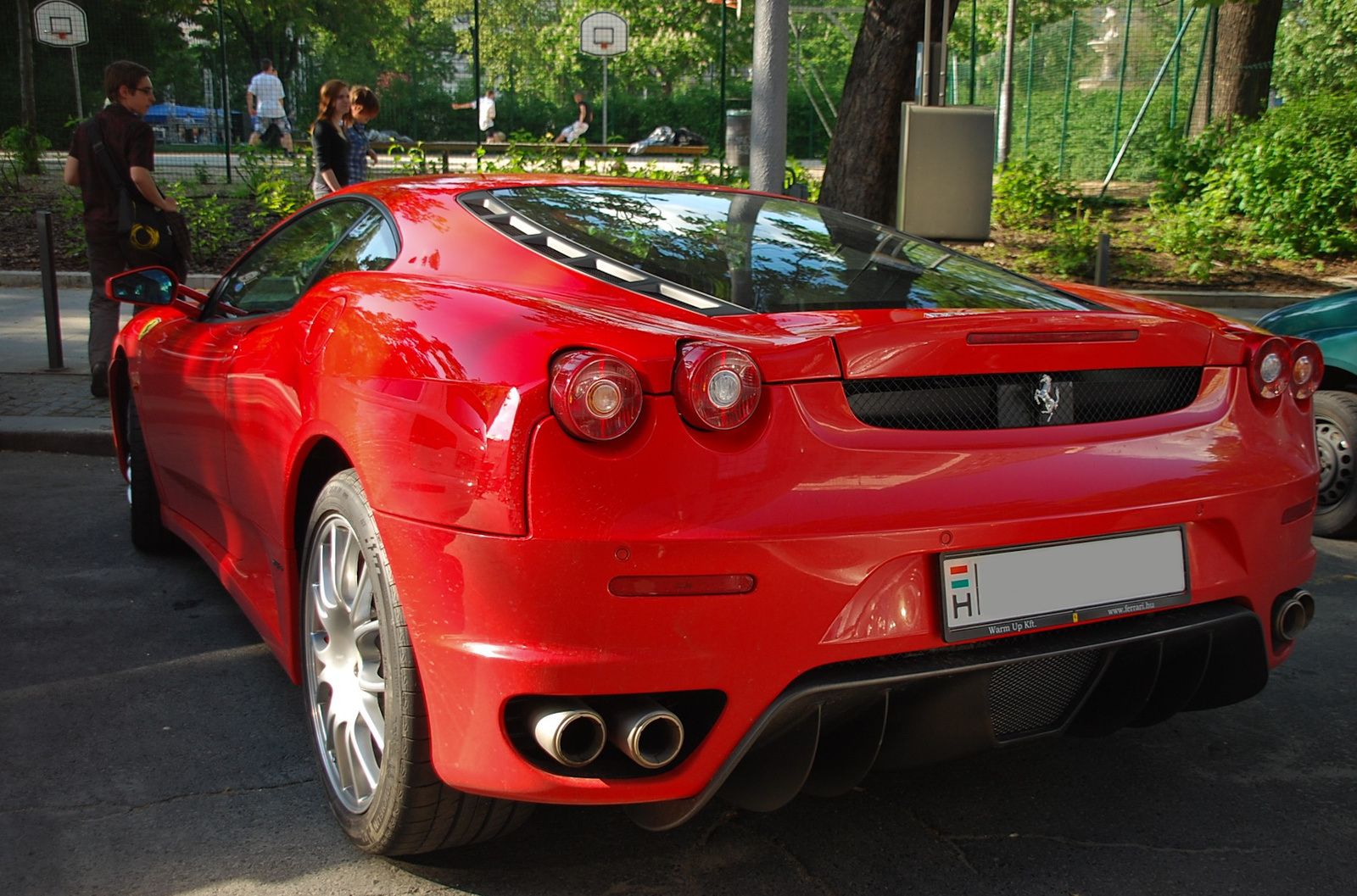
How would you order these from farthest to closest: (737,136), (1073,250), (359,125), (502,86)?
1. (502,86)
2. (737,136)
3. (1073,250)
4. (359,125)

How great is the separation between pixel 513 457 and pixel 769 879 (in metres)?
1.03

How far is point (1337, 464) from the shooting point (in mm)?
5020

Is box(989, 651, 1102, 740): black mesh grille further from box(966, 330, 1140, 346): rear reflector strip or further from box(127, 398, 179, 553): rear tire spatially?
box(127, 398, 179, 553): rear tire

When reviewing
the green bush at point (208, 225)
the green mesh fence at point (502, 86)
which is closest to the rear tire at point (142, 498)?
the green bush at point (208, 225)

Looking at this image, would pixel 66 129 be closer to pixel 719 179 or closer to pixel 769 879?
pixel 719 179

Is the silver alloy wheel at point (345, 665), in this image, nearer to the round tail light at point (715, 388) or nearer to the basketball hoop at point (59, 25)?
the round tail light at point (715, 388)

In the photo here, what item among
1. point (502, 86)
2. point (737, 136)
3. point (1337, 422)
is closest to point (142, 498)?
point (1337, 422)

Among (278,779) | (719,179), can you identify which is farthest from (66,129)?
(278,779)

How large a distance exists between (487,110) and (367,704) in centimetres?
1469

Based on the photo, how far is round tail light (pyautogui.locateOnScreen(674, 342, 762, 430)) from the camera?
2.10 metres

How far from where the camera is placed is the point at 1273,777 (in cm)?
295

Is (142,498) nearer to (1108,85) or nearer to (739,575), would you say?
(739,575)

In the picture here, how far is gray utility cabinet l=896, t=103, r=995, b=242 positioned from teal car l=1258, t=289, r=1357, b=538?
2784 millimetres

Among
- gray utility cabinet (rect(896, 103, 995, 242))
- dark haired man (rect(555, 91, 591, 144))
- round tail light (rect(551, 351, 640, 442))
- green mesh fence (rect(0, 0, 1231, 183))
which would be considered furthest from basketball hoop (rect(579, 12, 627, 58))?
round tail light (rect(551, 351, 640, 442))
